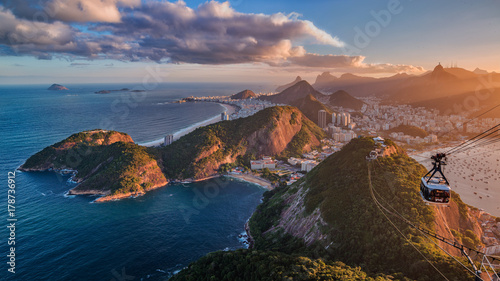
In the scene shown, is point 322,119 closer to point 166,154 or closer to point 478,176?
point 478,176

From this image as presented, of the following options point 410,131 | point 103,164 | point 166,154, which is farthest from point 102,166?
point 410,131

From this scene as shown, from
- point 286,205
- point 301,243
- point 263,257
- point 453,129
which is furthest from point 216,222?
point 453,129

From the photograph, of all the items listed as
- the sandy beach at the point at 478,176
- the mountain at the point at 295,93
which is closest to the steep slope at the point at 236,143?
the sandy beach at the point at 478,176

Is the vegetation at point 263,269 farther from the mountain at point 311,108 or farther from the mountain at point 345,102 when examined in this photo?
the mountain at point 345,102

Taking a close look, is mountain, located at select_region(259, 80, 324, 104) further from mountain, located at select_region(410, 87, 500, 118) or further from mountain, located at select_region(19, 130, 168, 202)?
mountain, located at select_region(19, 130, 168, 202)

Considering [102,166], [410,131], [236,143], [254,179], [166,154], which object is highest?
[236,143]

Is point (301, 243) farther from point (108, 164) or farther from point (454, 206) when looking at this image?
point (108, 164)

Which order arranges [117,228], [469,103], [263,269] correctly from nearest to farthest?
[263,269]
[117,228]
[469,103]
